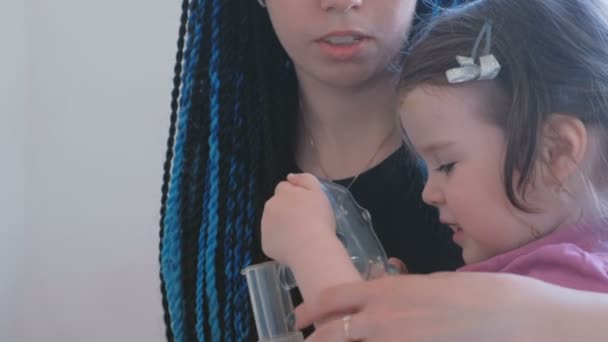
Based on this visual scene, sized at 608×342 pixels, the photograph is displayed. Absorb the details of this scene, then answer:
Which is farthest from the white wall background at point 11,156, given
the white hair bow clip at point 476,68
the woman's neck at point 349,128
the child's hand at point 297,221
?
the white hair bow clip at point 476,68

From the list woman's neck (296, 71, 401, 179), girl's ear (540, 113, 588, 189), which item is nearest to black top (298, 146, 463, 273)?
woman's neck (296, 71, 401, 179)

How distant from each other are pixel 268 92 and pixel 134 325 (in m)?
0.57

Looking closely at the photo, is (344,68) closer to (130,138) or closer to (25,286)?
(130,138)

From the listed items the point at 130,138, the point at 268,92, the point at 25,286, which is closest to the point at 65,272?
the point at 25,286

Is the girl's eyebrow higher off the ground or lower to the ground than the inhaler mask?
higher

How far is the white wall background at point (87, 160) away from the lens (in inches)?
51.2

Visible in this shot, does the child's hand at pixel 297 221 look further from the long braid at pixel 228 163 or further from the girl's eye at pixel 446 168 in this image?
the long braid at pixel 228 163

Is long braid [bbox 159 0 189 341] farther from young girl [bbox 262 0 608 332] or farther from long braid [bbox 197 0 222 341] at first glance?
young girl [bbox 262 0 608 332]

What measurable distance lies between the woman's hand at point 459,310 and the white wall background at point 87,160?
30.6 inches

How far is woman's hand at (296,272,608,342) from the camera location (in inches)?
20.6

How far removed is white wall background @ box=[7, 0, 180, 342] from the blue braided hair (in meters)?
0.35

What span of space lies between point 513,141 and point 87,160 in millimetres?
903

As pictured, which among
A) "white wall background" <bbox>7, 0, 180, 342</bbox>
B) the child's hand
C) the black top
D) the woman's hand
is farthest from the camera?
"white wall background" <bbox>7, 0, 180, 342</bbox>

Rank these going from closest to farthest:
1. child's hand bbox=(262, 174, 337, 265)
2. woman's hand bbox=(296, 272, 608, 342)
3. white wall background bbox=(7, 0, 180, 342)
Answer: woman's hand bbox=(296, 272, 608, 342)
child's hand bbox=(262, 174, 337, 265)
white wall background bbox=(7, 0, 180, 342)
